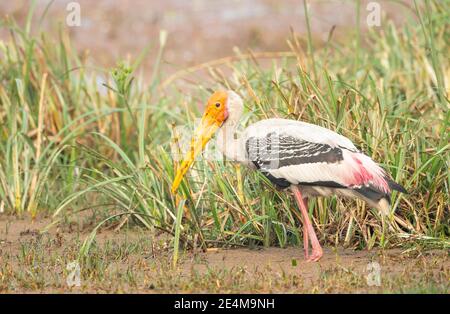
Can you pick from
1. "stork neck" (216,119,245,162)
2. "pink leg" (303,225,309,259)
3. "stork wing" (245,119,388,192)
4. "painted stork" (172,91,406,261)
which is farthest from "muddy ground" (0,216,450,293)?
"stork neck" (216,119,245,162)

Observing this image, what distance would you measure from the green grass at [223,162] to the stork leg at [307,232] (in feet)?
0.93

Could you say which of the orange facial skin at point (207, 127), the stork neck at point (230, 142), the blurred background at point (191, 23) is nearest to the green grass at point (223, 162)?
the orange facial skin at point (207, 127)

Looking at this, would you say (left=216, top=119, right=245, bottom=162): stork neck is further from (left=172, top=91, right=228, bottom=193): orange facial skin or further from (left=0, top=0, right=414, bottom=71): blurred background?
(left=0, top=0, right=414, bottom=71): blurred background

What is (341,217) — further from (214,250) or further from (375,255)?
(214,250)

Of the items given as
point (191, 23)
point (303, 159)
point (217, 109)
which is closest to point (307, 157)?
point (303, 159)

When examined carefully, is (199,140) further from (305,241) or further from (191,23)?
(191,23)

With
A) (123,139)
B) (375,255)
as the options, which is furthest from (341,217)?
(123,139)

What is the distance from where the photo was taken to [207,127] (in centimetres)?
663

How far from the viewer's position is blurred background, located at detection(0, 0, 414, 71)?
14742mm

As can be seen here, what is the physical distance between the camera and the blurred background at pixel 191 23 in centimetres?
1474

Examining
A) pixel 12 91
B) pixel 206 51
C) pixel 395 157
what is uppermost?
pixel 206 51

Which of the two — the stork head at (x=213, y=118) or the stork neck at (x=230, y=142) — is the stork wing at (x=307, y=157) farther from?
the stork head at (x=213, y=118)
